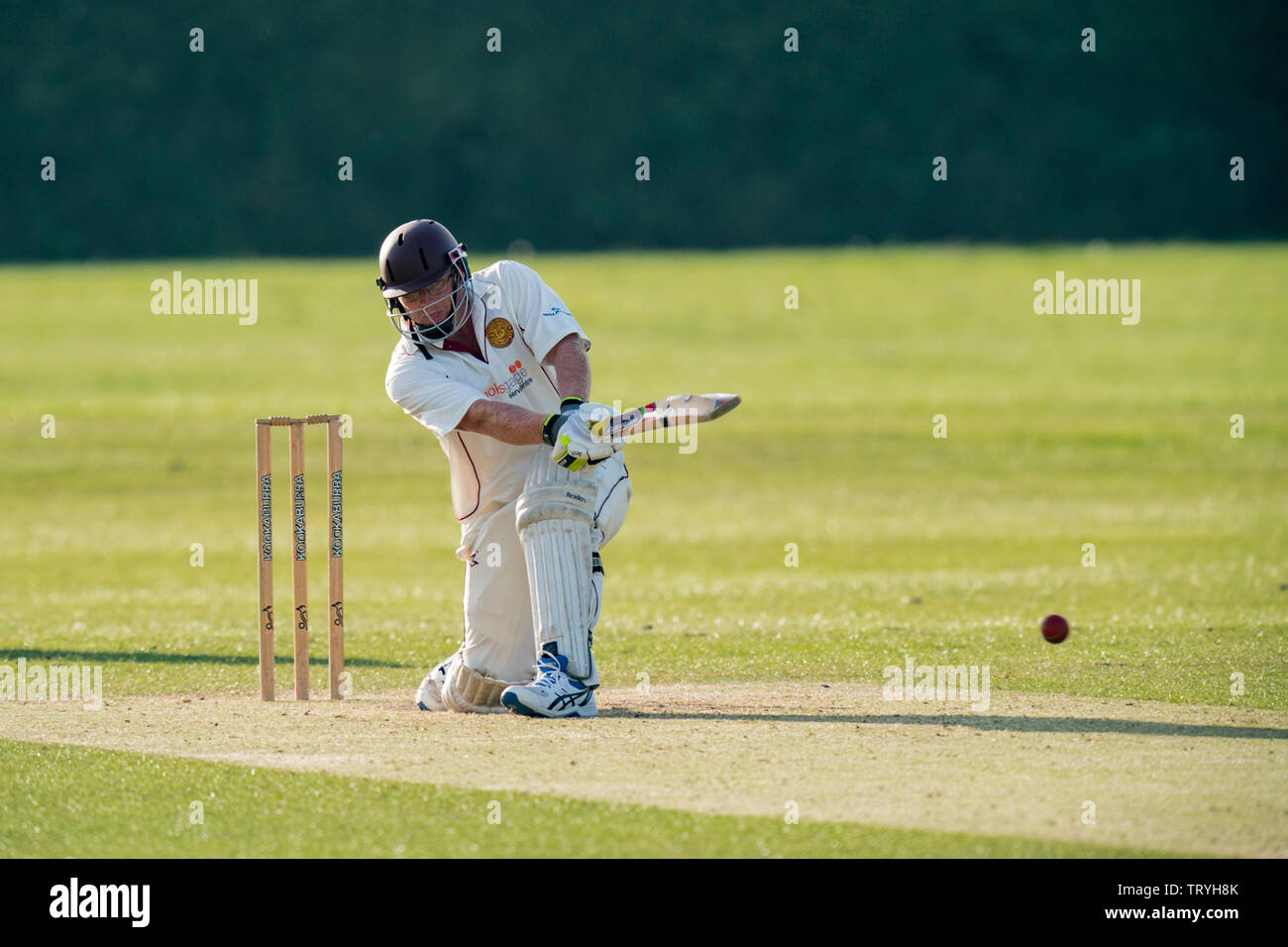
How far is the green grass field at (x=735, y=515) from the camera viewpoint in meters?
5.52

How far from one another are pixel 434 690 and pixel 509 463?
98 cm

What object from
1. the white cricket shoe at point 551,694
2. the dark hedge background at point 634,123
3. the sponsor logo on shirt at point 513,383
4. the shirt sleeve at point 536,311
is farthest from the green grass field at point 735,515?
the dark hedge background at point 634,123

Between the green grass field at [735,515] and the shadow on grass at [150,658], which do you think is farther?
the shadow on grass at [150,658]

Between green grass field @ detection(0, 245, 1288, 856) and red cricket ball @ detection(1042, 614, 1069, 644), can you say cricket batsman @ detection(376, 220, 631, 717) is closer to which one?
green grass field @ detection(0, 245, 1288, 856)

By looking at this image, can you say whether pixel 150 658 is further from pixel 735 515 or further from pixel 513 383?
pixel 735 515

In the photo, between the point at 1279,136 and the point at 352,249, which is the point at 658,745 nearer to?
the point at 352,249

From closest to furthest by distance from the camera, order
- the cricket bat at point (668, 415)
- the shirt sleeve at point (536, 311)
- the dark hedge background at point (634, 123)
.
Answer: the cricket bat at point (668, 415)
the shirt sleeve at point (536, 311)
the dark hedge background at point (634, 123)

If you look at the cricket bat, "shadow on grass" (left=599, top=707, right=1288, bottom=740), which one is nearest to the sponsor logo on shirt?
the cricket bat

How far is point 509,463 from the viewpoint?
271 inches

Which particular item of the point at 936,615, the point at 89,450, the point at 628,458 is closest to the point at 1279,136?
the point at 628,458

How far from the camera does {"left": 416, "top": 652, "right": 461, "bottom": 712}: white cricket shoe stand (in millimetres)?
6945

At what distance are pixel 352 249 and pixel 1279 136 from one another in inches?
1137

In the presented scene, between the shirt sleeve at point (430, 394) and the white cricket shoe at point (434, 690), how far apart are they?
966 millimetres

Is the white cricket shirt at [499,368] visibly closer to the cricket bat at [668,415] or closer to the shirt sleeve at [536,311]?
the shirt sleeve at [536,311]
